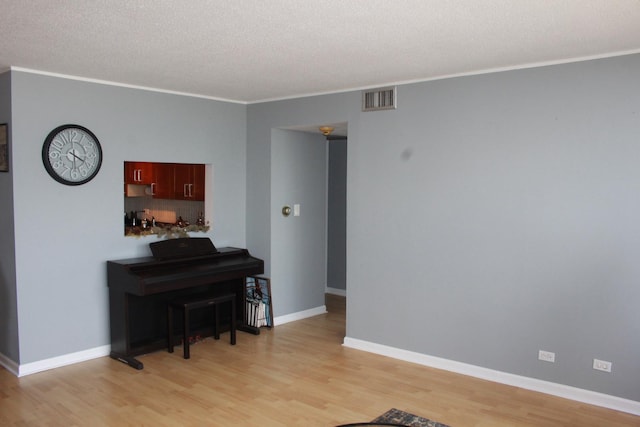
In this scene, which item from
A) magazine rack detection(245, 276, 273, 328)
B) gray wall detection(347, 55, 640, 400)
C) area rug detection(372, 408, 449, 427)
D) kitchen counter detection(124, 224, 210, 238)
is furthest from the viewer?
magazine rack detection(245, 276, 273, 328)

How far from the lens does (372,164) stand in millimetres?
4695

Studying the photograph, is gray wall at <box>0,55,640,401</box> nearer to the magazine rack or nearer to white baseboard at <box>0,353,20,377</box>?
white baseboard at <box>0,353,20,377</box>

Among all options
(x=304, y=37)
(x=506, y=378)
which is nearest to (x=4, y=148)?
(x=304, y=37)

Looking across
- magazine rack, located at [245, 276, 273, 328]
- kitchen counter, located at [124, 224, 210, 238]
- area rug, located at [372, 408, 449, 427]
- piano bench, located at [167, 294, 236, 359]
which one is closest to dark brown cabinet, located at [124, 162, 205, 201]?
kitchen counter, located at [124, 224, 210, 238]

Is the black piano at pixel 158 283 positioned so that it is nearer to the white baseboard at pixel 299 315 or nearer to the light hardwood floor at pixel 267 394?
the light hardwood floor at pixel 267 394

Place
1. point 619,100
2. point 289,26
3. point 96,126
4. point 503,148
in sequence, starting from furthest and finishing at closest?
point 96,126 < point 503,148 < point 619,100 < point 289,26

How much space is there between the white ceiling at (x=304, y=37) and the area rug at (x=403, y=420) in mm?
2344

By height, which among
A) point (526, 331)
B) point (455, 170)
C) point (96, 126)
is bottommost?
point (526, 331)

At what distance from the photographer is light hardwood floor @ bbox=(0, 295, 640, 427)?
11.2ft

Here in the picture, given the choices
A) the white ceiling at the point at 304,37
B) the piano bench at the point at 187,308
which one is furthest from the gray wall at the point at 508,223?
the piano bench at the point at 187,308

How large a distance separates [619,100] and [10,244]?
4.49 meters

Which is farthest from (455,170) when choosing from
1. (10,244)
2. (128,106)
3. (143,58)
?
(10,244)

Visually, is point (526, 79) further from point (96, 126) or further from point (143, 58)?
point (96, 126)

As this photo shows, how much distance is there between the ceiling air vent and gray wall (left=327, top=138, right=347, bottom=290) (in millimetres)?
2268
